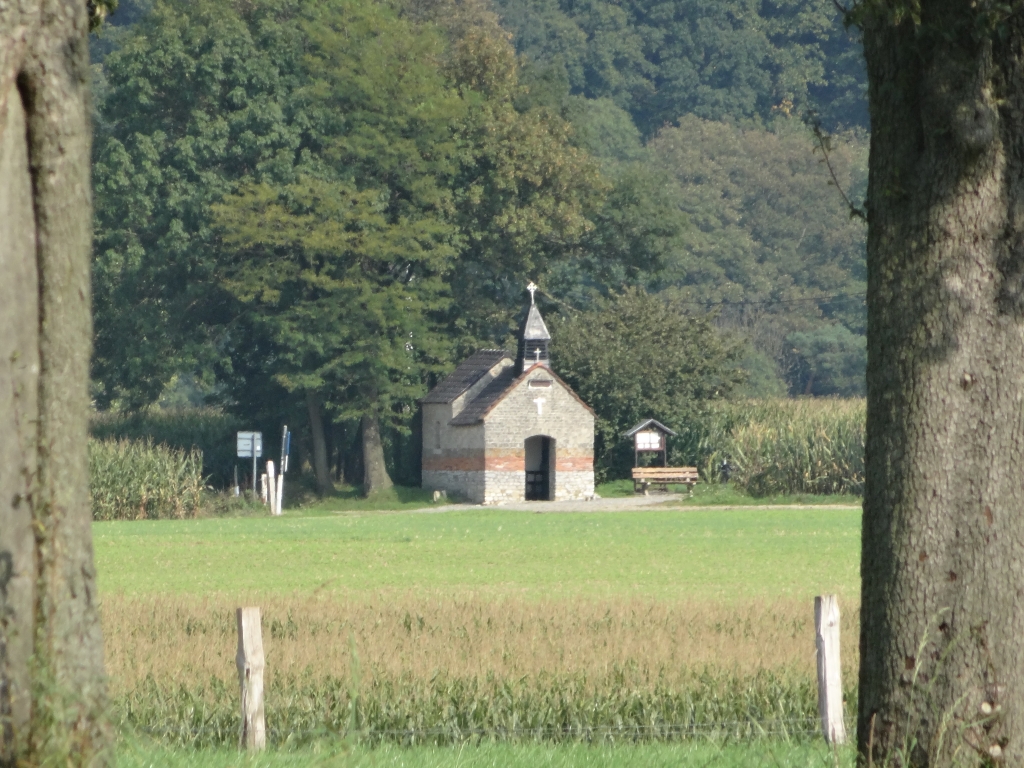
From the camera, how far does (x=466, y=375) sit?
5538 cm

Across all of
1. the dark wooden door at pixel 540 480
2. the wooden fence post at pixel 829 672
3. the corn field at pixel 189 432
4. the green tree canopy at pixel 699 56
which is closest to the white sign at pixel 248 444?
the corn field at pixel 189 432

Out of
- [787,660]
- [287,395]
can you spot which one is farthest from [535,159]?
[787,660]

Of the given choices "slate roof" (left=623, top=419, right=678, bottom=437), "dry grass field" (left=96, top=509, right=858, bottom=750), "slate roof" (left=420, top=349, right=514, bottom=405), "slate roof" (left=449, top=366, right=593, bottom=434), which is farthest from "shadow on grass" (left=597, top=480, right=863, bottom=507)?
"dry grass field" (left=96, top=509, right=858, bottom=750)

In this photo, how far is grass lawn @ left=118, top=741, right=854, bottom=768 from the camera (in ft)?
24.7

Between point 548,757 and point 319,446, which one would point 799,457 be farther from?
point 548,757

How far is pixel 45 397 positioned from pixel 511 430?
154 ft

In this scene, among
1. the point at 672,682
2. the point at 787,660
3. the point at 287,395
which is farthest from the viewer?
the point at 287,395

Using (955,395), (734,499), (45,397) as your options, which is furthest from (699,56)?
(45,397)

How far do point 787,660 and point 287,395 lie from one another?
43.7 m

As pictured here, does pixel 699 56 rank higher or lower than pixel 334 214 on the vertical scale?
higher

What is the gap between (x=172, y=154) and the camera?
53750mm

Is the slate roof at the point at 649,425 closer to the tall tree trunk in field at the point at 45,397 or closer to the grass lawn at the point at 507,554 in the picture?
the grass lawn at the point at 507,554

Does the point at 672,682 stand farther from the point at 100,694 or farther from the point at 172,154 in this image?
the point at 172,154

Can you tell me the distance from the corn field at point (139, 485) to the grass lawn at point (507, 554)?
2.50 meters
